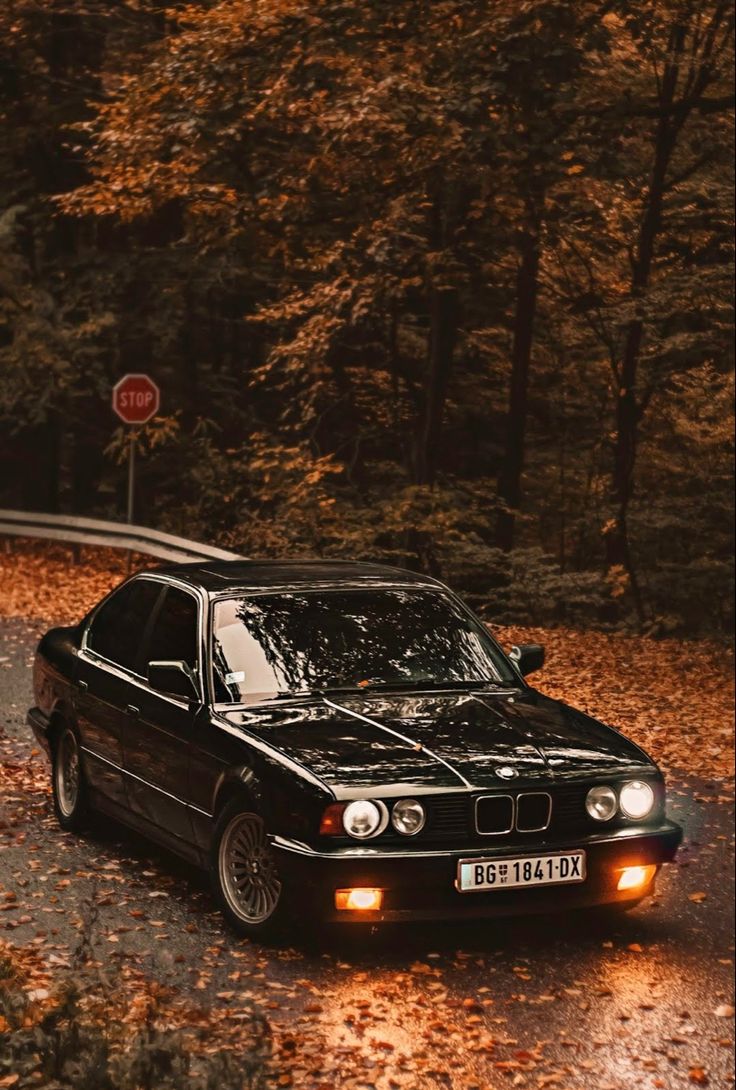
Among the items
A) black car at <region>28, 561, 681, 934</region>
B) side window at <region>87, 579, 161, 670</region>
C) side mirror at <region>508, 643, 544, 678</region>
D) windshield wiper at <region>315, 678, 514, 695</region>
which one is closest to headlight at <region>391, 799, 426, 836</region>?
black car at <region>28, 561, 681, 934</region>

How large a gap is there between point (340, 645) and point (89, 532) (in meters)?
17.4

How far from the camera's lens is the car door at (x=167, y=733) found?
22.4 feet

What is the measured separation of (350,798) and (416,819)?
0.26 meters

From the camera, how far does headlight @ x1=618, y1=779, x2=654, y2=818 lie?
629cm

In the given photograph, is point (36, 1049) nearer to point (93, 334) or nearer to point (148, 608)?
point (148, 608)

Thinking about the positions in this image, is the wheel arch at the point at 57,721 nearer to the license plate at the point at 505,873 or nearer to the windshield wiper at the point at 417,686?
the windshield wiper at the point at 417,686

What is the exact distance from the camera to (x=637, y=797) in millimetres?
6340

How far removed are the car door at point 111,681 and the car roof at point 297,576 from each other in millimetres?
445

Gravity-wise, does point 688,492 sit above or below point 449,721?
below

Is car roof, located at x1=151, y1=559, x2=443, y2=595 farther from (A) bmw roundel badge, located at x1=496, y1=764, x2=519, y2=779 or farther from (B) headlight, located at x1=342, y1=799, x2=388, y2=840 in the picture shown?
(A) bmw roundel badge, located at x1=496, y1=764, x2=519, y2=779

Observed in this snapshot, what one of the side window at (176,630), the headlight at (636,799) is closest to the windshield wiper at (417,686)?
the headlight at (636,799)

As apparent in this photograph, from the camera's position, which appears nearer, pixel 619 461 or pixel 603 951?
pixel 603 951

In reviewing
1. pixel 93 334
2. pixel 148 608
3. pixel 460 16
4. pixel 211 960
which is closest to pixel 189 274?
pixel 93 334

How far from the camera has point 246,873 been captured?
21.3 ft
